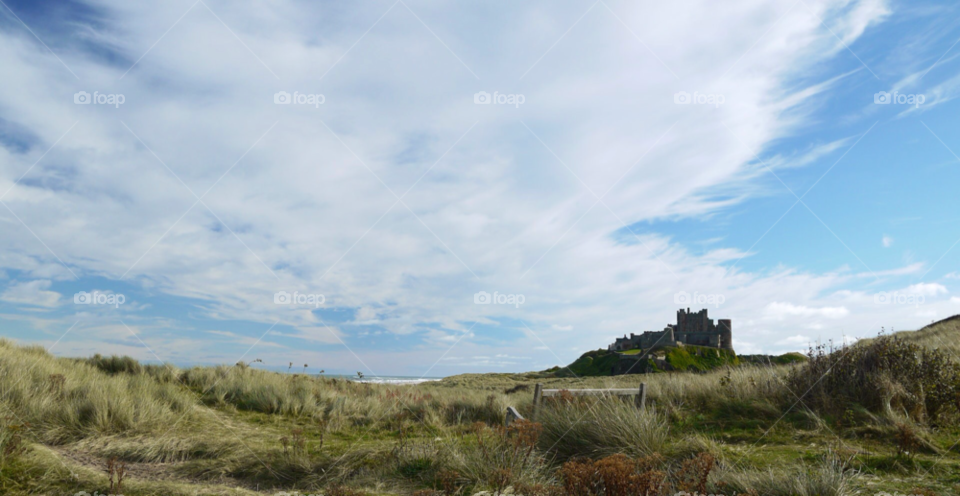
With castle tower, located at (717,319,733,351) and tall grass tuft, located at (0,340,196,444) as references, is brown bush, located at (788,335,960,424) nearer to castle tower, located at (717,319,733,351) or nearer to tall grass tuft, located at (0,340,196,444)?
tall grass tuft, located at (0,340,196,444)

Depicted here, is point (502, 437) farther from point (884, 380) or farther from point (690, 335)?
point (690, 335)

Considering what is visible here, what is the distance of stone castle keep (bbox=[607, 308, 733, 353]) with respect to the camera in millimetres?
39844

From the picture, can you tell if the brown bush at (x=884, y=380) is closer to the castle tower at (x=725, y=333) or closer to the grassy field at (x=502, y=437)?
the grassy field at (x=502, y=437)

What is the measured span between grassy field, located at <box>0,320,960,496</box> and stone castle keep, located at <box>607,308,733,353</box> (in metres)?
26.2

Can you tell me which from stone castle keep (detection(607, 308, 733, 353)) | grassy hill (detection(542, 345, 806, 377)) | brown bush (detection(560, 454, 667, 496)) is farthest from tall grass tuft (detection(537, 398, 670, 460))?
stone castle keep (detection(607, 308, 733, 353))

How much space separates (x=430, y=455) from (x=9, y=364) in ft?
33.7

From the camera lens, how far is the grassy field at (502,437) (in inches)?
234

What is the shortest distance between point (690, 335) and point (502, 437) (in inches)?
1671

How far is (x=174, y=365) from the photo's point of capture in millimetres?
16938

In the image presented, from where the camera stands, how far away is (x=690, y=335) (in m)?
44.5

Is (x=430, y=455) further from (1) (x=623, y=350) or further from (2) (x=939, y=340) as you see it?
(1) (x=623, y=350)

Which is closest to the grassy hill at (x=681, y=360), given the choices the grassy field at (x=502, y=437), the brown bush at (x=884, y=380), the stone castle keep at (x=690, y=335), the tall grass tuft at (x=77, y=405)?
the stone castle keep at (x=690, y=335)

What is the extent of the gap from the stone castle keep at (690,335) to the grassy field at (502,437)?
26226 millimetres

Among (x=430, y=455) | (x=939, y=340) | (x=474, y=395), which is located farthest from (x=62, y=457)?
(x=939, y=340)
